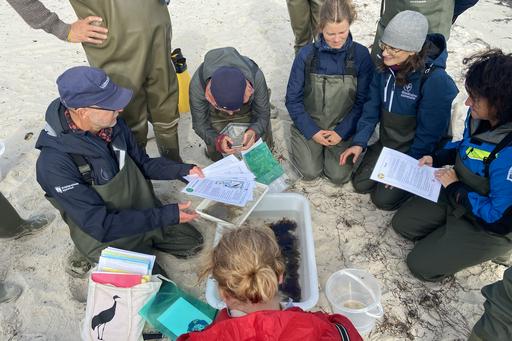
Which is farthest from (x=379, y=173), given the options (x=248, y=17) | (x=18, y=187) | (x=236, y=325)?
(x=248, y=17)

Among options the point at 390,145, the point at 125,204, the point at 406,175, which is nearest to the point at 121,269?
the point at 125,204

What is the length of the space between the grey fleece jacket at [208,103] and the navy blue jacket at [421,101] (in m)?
0.95

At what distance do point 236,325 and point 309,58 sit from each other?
9.33ft

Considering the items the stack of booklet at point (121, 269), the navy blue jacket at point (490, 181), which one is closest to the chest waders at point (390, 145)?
the navy blue jacket at point (490, 181)

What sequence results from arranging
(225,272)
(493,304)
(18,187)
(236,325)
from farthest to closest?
(18,187) → (493,304) → (225,272) → (236,325)

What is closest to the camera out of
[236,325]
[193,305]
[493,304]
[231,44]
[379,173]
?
[236,325]

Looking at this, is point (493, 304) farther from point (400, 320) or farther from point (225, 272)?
point (225, 272)

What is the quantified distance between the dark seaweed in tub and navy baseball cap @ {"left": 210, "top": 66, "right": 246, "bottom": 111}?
3.63 feet

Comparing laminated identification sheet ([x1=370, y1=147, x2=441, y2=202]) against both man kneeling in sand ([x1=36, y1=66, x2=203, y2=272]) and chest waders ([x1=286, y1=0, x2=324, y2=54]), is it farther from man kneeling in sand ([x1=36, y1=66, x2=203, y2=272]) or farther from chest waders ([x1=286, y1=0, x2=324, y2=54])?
chest waders ([x1=286, y1=0, x2=324, y2=54])

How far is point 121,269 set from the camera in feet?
8.71

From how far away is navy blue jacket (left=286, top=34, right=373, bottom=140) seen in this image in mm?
3643

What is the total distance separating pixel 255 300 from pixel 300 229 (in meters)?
1.82

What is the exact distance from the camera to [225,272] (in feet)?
5.41

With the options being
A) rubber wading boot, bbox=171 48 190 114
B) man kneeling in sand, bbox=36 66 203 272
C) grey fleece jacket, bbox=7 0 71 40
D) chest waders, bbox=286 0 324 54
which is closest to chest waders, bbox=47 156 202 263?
man kneeling in sand, bbox=36 66 203 272
